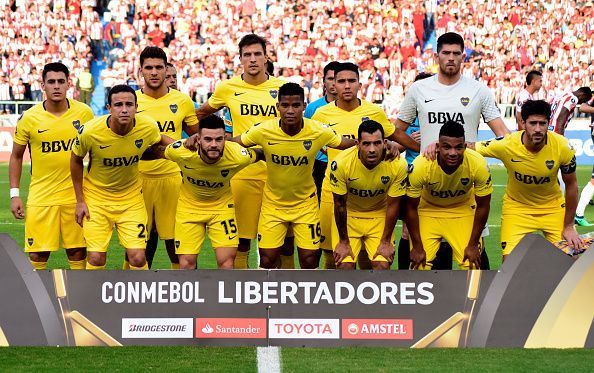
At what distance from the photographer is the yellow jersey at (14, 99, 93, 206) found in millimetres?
9273

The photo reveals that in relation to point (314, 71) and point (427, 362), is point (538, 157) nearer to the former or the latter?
point (427, 362)

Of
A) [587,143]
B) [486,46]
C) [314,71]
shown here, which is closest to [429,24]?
[486,46]

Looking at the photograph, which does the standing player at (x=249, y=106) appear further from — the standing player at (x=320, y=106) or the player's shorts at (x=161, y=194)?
the standing player at (x=320, y=106)

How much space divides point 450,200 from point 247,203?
1954 mm

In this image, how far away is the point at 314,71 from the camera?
28625 mm

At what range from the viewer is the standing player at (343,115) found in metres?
9.41

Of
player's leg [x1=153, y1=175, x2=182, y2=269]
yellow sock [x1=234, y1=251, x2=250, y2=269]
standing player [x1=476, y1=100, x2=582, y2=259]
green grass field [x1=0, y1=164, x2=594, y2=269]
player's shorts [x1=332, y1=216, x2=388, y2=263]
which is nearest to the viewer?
standing player [x1=476, y1=100, x2=582, y2=259]

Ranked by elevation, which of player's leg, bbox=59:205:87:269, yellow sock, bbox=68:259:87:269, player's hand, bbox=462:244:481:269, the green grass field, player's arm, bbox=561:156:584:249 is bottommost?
the green grass field

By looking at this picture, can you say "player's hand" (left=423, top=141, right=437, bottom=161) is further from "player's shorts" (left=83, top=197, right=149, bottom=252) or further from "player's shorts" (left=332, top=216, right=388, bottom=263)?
"player's shorts" (left=83, top=197, right=149, bottom=252)

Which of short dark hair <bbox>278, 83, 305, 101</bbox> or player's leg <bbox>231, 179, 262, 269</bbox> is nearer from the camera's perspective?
short dark hair <bbox>278, 83, 305, 101</bbox>

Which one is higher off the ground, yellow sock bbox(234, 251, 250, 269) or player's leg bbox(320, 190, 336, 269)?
Answer: player's leg bbox(320, 190, 336, 269)

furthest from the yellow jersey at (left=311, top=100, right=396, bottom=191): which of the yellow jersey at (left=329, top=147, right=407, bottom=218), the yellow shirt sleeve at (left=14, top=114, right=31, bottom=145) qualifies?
the yellow shirt sleeve at (left=14, top=114, right=31, bottom=145)

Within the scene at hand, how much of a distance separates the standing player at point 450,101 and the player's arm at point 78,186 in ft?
9.83

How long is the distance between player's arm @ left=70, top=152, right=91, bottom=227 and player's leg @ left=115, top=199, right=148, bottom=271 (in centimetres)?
31
